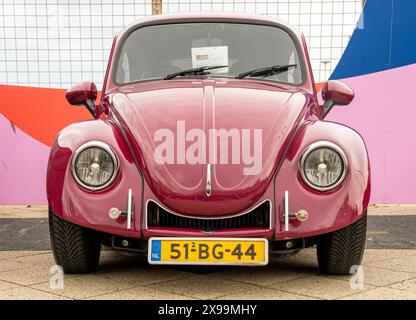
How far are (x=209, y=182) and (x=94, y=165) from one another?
649 mm

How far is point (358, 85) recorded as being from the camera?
788 cm

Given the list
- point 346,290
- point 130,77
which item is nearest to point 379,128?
point 130,77

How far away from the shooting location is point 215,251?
3375 millimetres

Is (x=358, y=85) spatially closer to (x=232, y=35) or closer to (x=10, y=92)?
(x=232, y=35)

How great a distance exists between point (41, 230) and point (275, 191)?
3.37 meters

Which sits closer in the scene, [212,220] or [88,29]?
[212,220]

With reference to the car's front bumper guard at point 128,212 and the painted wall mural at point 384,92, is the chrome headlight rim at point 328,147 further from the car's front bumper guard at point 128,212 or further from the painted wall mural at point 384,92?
the painted wall mural at point 384,92

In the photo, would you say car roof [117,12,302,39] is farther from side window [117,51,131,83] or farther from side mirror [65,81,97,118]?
side mirror [65,81,97,118]

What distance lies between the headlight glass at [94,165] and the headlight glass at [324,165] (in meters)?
1.05

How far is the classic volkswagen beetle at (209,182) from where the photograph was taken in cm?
348

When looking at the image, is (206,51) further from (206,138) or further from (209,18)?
(206,138)

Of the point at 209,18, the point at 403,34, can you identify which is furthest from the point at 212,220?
the point at 403,34

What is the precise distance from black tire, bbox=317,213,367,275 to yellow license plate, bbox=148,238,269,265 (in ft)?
1.88

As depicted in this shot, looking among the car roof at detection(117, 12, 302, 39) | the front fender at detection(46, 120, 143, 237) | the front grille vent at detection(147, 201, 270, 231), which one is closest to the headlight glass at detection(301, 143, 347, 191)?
the front grille vent at detection(147, 201, 270, 231)
